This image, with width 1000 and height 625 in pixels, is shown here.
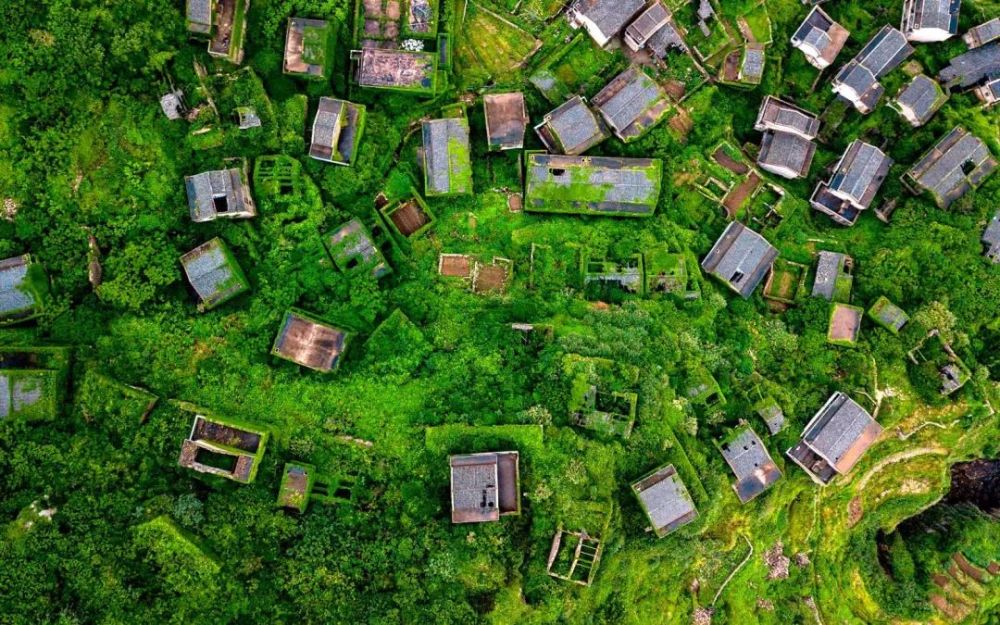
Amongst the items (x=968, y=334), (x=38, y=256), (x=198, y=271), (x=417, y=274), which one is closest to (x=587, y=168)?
(x=417, y=274)

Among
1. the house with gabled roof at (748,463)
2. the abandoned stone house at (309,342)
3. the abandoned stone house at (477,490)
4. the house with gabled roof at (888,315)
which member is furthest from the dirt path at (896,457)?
the abandoned stone house at (309,342)

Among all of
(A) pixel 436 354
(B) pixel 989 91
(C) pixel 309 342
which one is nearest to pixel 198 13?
(C) pixel 309 342

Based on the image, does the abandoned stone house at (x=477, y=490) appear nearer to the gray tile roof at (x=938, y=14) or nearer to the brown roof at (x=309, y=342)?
the brown roof at (x=309, y=342)

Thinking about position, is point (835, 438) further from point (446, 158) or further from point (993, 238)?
point (446, 158)

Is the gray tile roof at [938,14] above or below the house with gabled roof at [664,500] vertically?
above

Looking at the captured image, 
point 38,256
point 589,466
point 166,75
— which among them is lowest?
point 38,256

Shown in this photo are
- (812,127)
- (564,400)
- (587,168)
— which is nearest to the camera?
(564,400)

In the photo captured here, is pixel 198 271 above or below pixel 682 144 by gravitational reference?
below

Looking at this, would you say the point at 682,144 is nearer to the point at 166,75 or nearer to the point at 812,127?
the point at 812,127
